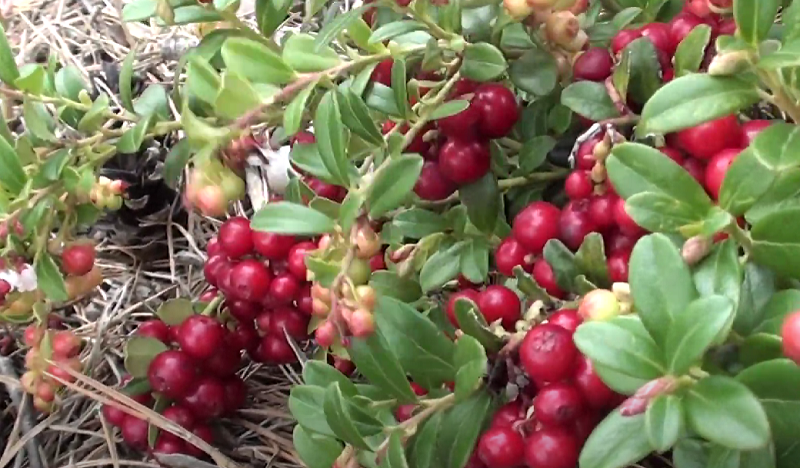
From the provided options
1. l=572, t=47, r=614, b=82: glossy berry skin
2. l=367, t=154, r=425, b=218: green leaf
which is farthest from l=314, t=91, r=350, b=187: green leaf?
l=572, t=47, r=614, b=82: glossy berry skin

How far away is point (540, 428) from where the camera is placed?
0.61m

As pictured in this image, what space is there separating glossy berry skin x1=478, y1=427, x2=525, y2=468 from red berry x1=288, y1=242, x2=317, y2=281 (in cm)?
30

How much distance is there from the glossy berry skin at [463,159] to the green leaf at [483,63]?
0.22 ft

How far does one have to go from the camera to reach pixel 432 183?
85 cm

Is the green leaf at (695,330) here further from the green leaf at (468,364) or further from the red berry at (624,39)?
the red berry at (624,39)

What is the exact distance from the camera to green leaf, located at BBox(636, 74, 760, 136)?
1.83 feet

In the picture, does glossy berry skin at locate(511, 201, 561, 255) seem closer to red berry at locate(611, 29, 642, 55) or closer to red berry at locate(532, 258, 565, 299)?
red berry at locate(532, 258, 565, 299)

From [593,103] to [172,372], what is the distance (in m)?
0.60

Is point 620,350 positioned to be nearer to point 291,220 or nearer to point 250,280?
point 291,220

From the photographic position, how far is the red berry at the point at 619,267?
2.12ft

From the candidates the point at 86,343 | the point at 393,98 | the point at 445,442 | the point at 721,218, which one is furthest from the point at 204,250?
the point at 721,218

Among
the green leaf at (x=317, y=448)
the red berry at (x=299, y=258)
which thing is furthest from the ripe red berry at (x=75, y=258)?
the green leaf at (x=317, y=448)

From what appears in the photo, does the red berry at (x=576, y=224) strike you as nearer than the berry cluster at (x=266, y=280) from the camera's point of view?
Yes

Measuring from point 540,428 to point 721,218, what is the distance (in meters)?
0.20
